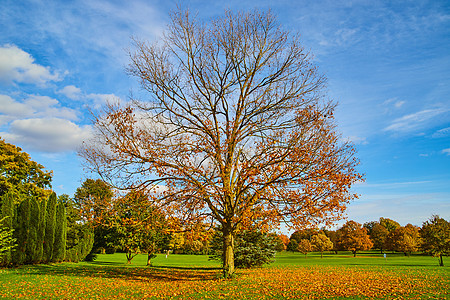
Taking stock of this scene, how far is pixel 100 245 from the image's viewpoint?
38281 mm

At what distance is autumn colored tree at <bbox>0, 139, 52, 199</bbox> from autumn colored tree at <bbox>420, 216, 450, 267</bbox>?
4024cm

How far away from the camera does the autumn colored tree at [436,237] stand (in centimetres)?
2769

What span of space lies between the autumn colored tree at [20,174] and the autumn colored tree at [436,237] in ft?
132

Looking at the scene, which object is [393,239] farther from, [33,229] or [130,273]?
[33,229]

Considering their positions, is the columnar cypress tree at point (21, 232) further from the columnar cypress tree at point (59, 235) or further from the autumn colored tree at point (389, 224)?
the autumn colored tree at point (389, 224)

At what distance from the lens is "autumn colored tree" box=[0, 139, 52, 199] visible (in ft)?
95.5

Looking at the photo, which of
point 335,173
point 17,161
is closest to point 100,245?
point 17,161

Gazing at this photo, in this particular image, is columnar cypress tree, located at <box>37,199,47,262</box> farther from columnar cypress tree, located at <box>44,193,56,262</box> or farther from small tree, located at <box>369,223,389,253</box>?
small tree, located at <box>369,223,389,253</box>

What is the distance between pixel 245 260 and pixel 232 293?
45.6 ft

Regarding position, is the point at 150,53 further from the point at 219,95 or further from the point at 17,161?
the point at 17,161

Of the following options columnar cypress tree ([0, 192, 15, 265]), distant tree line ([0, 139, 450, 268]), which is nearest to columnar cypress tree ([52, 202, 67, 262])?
distant tree line ([0, 139, 450, 268])

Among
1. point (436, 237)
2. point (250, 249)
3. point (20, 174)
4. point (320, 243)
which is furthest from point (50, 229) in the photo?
point (320, 243)

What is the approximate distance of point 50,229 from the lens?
984 inches

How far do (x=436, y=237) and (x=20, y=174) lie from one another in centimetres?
4251
